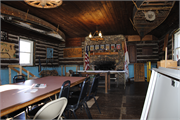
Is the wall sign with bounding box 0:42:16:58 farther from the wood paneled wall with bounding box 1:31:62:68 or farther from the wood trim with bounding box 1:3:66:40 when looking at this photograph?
the wood trim with bounding box 1:3:66:40

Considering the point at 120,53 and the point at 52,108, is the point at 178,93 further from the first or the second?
the point at 120,53

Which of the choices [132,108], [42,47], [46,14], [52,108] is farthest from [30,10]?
[132,108]

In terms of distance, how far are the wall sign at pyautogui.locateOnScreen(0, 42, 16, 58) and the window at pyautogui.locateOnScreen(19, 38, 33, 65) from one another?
0.76 metres

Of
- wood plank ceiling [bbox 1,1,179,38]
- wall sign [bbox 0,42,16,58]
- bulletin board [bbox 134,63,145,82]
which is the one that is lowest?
bulletin board [bbox 134,63,145,82]

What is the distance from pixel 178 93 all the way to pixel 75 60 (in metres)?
10.4

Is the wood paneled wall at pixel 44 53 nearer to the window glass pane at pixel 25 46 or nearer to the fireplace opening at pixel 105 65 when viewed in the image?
the window glass pane at pixel 25 46

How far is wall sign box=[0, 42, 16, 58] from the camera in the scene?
620cm

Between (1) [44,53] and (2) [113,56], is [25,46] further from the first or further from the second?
(2) [113,56]

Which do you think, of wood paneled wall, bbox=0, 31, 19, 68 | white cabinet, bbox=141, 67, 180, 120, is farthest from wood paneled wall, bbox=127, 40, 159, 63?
white cabinet, bbox=141, 67, 180, 120

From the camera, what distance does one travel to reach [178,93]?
87 cm

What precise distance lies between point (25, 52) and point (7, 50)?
1.38 metres

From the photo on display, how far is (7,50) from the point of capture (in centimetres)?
646

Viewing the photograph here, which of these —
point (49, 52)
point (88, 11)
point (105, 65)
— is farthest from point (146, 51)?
point (49, 52)

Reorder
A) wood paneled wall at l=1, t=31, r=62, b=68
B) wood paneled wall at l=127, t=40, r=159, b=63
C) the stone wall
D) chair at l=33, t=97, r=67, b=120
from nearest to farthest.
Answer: chair at l=33, t=97, r=67, b=120, wood paneled wall at l=1, t=31, r=62, b=68, the stone wall, wood paneled wall at l=127, t=40, r=159, b=63
